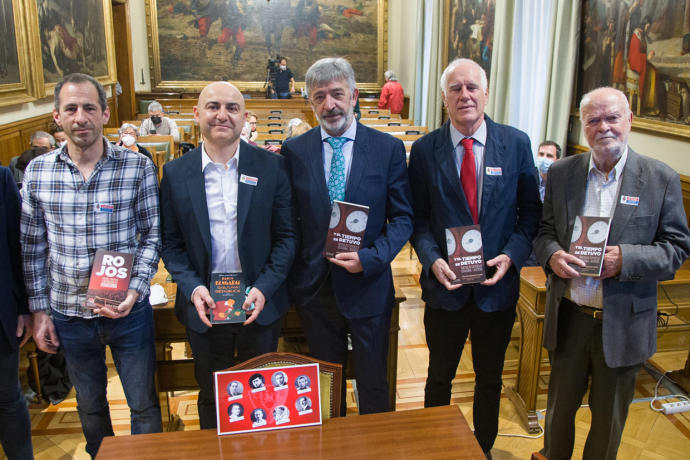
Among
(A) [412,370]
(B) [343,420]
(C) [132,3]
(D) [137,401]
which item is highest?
(C) [132,3]

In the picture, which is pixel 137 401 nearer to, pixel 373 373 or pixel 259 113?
pixel 373 373

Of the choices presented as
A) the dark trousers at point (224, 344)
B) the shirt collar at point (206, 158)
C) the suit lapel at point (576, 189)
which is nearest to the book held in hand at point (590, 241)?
the suit lapel at point (576, 189)

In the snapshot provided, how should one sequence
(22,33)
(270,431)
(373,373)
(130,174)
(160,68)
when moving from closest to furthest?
(270,431)
(130,174)
(373,373)
(22,33)
(160,68)

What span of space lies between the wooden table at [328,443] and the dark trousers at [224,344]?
571mm

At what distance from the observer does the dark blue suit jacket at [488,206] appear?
2.15 meters

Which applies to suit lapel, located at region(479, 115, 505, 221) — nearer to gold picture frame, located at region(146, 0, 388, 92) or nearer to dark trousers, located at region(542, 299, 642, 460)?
dark trousers, located at region(542, 299, 642, 460)

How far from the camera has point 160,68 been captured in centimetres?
1583

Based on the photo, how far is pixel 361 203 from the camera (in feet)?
6.93

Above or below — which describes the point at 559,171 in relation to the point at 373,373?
above

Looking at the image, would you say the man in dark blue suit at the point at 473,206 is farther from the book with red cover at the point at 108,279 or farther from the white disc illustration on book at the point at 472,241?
the book with red cover at the point at 108,279

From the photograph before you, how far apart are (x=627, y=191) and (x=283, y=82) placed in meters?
13.9

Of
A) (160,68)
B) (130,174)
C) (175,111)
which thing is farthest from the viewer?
(160,68)

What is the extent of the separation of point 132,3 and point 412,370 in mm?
14769

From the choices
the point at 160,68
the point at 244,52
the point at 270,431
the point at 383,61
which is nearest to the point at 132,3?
the point at 160,68
